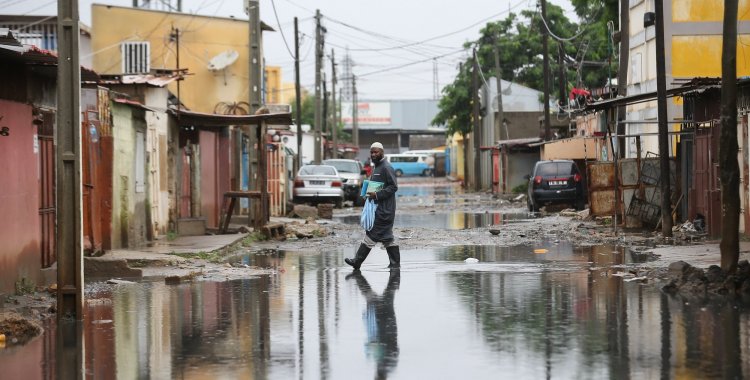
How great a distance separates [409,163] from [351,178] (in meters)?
60.3

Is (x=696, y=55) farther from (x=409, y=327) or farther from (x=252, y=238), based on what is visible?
(x=409, y=327)

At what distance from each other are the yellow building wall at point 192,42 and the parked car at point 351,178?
577 cm

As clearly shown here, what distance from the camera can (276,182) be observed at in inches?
1565

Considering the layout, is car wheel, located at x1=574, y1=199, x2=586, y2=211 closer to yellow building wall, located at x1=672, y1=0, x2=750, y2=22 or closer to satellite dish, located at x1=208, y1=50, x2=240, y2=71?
yellow building wall, located at x1=672, y1=0, x2=750, y2=22

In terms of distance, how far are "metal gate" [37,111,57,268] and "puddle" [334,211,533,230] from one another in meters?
14.9

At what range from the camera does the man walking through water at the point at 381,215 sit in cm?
1770

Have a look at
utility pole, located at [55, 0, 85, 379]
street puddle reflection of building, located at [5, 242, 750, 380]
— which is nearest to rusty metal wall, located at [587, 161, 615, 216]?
street puddle reflection of building, located at [5, 242, 750, 380]

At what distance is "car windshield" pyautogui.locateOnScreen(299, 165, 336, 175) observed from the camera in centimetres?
4328

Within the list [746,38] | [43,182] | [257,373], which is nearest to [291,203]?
[746,38]

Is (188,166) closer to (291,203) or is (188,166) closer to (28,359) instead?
(291,203)

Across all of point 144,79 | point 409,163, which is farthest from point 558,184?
point 409,163

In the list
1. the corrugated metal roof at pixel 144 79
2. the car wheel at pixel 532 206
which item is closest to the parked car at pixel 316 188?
the car wheel at pixel 532 206

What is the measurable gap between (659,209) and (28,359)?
18.9 m

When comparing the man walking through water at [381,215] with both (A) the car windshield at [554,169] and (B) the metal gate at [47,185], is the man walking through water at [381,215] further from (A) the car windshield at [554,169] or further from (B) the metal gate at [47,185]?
(A) the car windshield at [554,169]
